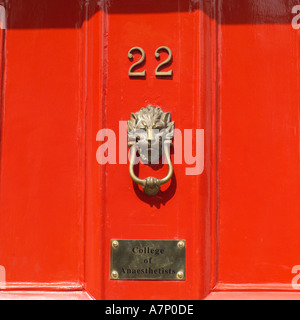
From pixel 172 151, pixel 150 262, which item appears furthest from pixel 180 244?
pixel 172 151

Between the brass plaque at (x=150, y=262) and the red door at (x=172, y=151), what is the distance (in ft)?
0.05

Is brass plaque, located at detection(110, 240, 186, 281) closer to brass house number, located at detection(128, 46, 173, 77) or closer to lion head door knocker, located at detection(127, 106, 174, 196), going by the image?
lion head door knocker, located at detection(127, 106, 174, 196)

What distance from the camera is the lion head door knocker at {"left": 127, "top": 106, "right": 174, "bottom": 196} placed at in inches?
62.0

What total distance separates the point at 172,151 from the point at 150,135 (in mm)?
83

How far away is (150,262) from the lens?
1565 millimetres

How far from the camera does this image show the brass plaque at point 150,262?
5.13ft

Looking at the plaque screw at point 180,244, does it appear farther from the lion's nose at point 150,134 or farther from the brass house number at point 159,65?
the brass house number at point 159,65

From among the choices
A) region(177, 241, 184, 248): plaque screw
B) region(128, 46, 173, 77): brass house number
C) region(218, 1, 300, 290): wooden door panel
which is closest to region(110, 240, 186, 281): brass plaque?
region(177, 241, 184, 248): plaque screw

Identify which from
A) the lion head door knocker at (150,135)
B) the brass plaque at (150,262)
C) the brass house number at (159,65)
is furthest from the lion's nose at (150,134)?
the brass plaque at (150,262)

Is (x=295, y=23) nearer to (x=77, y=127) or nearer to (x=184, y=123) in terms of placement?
(x=184, y=123)

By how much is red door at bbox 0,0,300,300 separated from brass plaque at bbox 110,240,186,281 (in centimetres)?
1

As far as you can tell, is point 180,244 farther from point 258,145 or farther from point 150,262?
point 258,145
